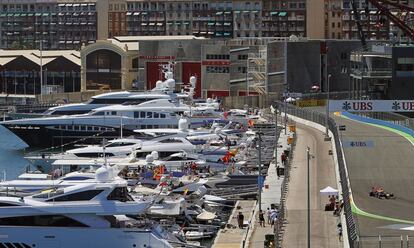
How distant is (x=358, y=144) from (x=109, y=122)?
21.8 m

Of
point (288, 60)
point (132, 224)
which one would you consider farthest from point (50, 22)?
point (132, 224)

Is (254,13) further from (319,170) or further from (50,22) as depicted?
(319,170)

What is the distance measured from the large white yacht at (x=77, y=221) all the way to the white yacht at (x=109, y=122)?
3584cm

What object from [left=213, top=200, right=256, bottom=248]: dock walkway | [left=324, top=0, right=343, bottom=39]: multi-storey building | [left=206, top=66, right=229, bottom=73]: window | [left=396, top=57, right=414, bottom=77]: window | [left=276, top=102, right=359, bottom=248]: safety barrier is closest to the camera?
[left=276, top=102, right=359, bottom=248]: safety barrier

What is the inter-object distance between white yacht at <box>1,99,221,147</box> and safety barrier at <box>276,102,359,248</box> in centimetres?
651

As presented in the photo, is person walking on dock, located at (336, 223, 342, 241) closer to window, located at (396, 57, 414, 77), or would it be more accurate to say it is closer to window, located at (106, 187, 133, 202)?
window, located at (106, 187, 133, 202)

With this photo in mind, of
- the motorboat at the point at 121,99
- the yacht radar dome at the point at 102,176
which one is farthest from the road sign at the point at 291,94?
the yacht radar dome at the point at 102,176

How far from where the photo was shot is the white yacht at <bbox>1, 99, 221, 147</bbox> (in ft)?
236

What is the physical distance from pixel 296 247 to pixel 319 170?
1815 centimetres

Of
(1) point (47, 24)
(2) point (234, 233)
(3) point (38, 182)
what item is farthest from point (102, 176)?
(1) point (47, 24)

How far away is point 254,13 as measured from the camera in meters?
126

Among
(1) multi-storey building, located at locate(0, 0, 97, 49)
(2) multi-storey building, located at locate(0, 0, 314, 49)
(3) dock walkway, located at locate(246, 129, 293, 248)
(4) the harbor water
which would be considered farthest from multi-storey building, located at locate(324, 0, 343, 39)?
(3) dock walkway, located at locate(246, 129, 293, 248)

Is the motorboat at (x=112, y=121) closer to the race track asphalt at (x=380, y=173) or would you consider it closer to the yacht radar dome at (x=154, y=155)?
the race track asphalt at (x=380, y=173)

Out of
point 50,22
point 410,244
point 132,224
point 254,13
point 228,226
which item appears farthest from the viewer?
point 50,22
